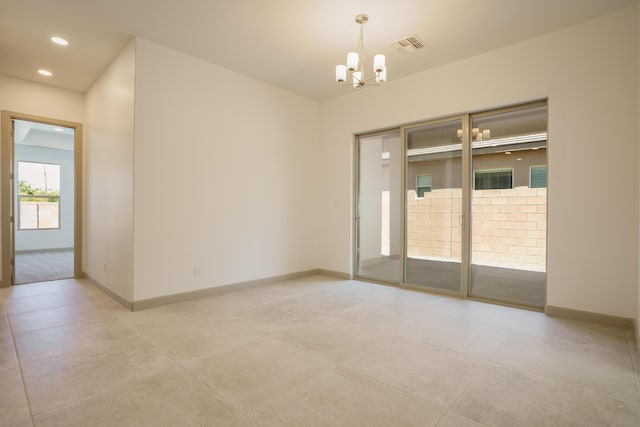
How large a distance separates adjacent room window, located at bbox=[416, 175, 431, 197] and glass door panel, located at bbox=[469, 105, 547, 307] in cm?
63

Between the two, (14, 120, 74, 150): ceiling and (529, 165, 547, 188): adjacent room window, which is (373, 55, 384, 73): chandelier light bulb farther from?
(14, 120, 74, 150): ceiling

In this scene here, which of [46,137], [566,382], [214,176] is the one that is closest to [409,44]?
[214,176]

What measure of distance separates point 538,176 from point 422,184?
1.46 metres

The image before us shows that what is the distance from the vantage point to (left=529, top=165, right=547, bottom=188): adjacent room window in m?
3.91

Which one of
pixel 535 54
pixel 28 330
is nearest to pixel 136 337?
pixel 28 330

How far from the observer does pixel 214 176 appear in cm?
454

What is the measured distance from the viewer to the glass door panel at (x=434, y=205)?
4590 millimetres

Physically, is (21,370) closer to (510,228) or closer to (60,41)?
(60,41)

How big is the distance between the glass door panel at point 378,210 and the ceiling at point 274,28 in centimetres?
140

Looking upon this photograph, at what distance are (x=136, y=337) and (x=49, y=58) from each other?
13.0 ft

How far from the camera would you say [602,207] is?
3.38 meters

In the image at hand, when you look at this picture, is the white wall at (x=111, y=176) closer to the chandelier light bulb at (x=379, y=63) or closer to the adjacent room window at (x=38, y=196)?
the chandelier light bulb at (x=379, y=63)

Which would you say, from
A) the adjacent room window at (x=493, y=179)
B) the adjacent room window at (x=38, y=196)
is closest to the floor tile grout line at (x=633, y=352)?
the adjacent room window at (x=493, y=179)

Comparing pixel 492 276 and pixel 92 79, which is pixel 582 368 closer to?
pixel 492 276
